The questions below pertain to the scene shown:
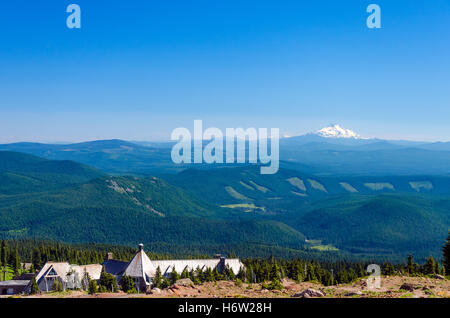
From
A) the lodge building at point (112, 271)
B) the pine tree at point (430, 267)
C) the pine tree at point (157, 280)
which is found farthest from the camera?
the pine tree at point (430, 267)

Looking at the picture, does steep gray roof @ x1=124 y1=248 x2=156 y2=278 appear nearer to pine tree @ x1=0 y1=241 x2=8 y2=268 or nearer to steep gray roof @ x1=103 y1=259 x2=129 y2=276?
steep gray roof @ x1=103 y1=259 x2=129 y2=276

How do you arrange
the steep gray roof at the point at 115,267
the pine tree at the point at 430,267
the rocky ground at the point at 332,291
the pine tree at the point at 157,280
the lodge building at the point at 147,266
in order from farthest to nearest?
1. the steep gray roof at the point at 115,267
2. the pine tree at the point at 430,267
3. the lodge building at the point at 147,266
4. the pine tree at the point at 157,280
5. the rocky ground at the point at 332,291

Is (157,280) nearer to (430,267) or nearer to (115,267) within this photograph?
(115,267)

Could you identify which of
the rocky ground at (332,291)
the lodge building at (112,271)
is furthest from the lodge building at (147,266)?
the rocky ground at (332,291)

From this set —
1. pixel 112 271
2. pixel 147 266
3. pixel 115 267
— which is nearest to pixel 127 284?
pixel 147 266

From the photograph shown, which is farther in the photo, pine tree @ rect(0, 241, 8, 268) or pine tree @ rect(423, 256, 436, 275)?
pine tree @ rect(0, 241, 8, 268)

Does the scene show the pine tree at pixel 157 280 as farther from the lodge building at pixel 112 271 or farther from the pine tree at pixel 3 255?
the pine tree at pixel 3 255

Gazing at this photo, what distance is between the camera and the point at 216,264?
3263 inches

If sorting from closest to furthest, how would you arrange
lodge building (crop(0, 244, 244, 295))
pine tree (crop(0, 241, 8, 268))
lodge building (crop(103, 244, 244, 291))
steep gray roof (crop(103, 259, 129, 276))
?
lodge building (crop(103, 244, 244, 291)) < lodge building (crop(0, 244, 244, 295)) < steep gray roof (crop(103, 259, 129, 276)) < pine tree (crop(0, 241, 8, 268))

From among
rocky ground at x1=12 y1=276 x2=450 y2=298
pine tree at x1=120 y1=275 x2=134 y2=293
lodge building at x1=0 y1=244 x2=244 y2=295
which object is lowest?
lodge building at x1=0 y1=244 x2=244 y2=295

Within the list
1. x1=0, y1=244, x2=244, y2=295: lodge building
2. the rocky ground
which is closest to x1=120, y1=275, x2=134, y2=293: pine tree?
x1=0, y1=244, x2=244, y2=295: lodge building

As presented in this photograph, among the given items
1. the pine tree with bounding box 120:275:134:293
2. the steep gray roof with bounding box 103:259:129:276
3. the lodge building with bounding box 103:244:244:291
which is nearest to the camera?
the pine tree with bounding box 120:275:134:293
